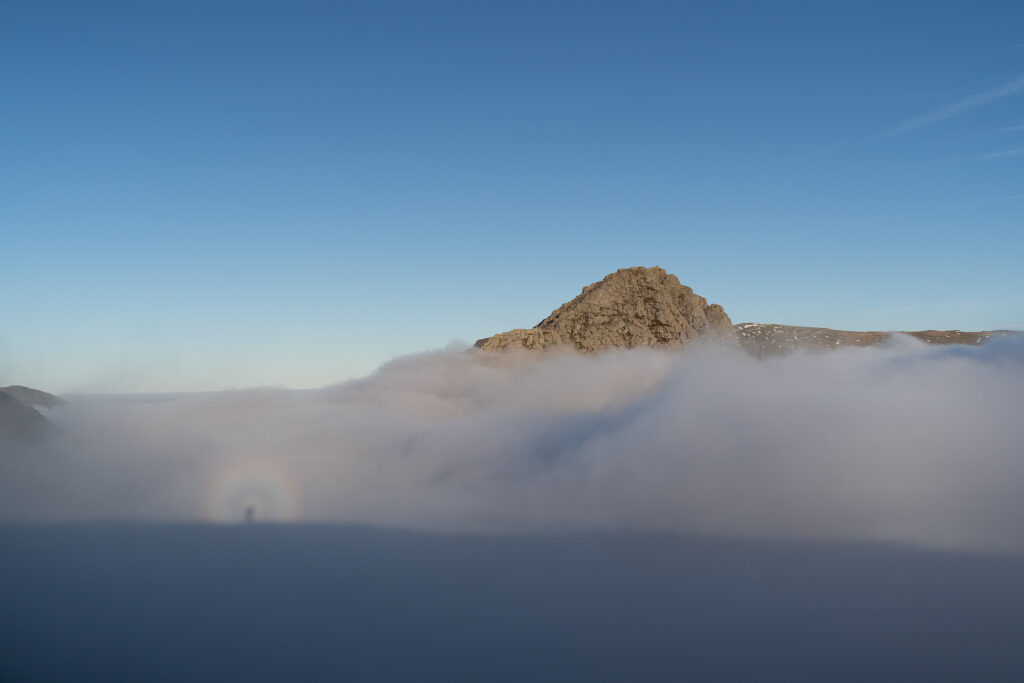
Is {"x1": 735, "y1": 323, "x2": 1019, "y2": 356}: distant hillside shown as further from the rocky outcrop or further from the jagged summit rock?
the rocky outcrop

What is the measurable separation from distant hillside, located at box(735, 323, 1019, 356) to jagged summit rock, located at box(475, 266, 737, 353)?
6550cm

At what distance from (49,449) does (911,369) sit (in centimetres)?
11077

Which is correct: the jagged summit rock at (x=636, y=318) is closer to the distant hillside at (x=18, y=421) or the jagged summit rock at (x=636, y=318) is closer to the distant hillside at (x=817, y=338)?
the distant hillside at (x=18, y=421)

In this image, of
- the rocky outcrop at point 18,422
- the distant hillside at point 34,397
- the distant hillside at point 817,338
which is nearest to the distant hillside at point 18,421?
the rocky outcrop at point 18,422

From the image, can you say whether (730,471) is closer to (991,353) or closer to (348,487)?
(348,487)

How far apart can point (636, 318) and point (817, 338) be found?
89680 mm

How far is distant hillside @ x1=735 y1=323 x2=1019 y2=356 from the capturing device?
129375mm

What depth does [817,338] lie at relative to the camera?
441 ft

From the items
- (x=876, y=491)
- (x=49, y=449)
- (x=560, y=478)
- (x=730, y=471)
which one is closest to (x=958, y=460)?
(x=876, y=491)

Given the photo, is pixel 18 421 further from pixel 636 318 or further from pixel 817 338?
Result: pixel 817 338

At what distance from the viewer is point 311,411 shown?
97.2m

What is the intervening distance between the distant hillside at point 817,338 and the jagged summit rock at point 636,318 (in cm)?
6550

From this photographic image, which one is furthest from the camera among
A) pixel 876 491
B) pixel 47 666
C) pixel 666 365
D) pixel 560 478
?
pixel 666 365

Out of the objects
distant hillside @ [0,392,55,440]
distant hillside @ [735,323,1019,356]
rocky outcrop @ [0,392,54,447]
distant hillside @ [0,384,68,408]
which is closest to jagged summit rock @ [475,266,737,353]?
rocky outcrop @ [0,392,54,447]
